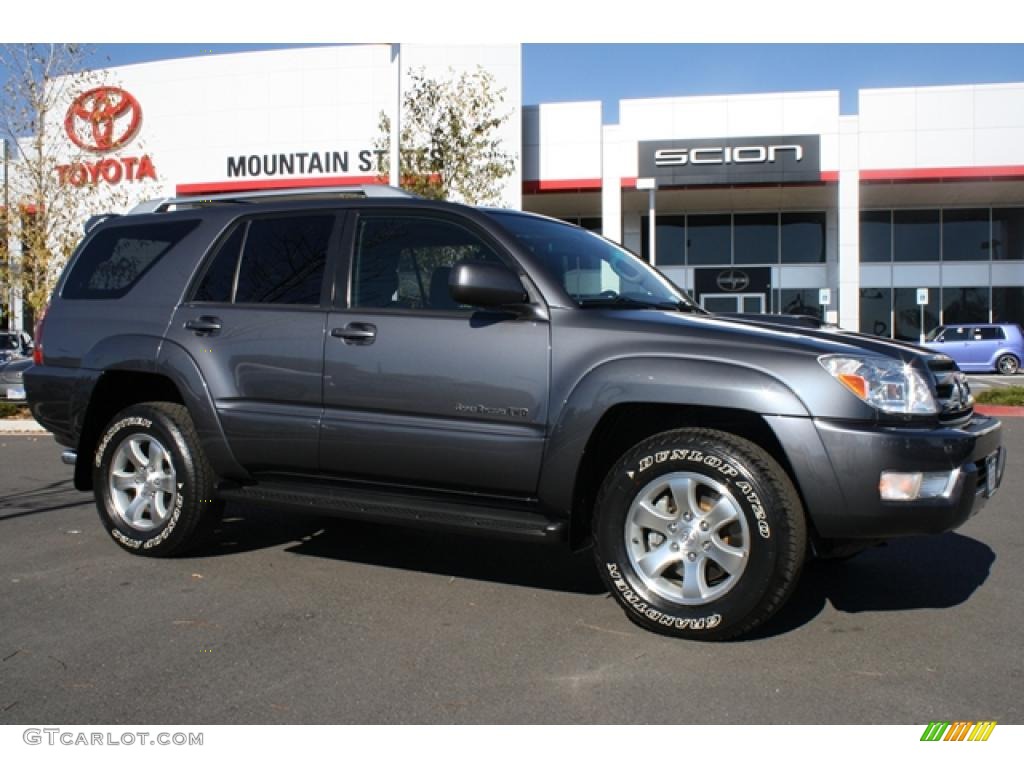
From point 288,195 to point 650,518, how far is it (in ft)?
8.87

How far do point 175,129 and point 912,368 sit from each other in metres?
29.7

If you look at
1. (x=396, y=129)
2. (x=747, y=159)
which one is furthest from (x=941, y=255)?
(x=396, y=129)

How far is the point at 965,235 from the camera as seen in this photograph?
31.5 metres

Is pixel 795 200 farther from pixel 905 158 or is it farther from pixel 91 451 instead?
pixel 91 451

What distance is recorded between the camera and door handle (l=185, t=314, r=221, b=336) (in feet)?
15.6

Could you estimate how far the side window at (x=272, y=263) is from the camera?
4668 millimetres

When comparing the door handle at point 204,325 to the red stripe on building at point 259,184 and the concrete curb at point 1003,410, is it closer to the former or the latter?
the concrete curb at point 1003,410

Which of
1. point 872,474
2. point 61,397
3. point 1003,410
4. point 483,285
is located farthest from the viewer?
point 1003,410

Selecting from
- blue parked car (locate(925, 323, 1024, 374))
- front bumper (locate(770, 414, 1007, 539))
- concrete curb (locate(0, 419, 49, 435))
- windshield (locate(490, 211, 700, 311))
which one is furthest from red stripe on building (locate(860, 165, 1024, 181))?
front bumper (locate(770, 414, 1007, 539))

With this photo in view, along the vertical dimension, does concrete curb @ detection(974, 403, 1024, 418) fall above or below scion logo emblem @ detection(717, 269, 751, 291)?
below

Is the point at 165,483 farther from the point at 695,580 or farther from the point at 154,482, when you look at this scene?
the point at 695,580

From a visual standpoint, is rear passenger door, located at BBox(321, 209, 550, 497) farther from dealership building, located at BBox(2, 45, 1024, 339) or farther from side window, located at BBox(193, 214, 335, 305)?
dealership building, located at BBox(2, 45, 1024, 339)

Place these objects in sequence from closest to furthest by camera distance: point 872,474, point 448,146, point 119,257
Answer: point 872,474 → point 119,257 → point 448,146

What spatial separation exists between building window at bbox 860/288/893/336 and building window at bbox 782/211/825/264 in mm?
2034
